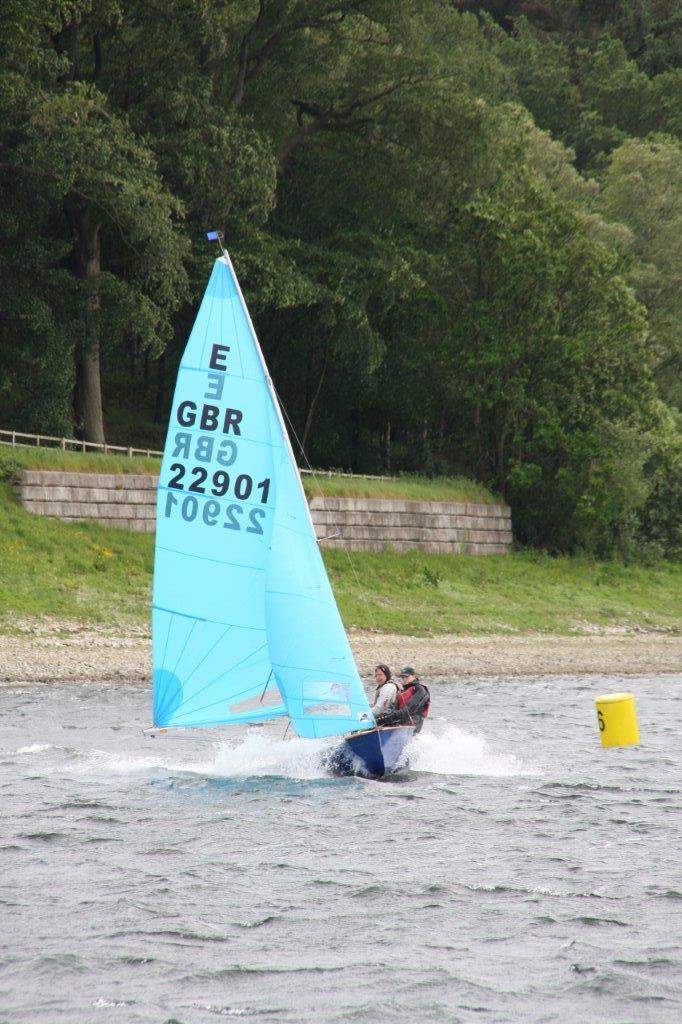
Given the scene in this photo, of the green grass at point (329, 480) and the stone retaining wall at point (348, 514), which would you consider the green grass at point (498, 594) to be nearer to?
the stone retaining wall at point (348, 514)

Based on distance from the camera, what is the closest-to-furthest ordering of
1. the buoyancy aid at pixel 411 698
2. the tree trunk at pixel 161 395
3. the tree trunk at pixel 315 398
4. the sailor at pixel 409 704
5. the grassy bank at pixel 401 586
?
the sailor at pixel 409 704
the buoyancy aid at pixel 411 698
the grassy bank at pixel 401 586
the tree trunk at pixel 315 398
the tree trunk at pixel 161 395

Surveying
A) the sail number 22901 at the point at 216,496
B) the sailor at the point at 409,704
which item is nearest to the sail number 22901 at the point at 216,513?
the sail number 22901 at the point at 216,496

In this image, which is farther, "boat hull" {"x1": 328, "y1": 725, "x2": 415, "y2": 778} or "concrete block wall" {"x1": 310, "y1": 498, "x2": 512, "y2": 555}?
"concrete block wall" {"x1": 310, "y1": 498, "x2": 512, "y2": 555}

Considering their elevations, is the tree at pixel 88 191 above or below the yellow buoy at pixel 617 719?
above

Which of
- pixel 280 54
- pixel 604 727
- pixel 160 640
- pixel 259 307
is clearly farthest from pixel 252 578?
pixel 280 54

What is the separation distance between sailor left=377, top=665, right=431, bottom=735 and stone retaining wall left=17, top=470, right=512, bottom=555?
514 inches

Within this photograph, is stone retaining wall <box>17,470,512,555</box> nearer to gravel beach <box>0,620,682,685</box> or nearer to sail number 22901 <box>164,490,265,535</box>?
gravel beach <box>0,620,682,685</box>

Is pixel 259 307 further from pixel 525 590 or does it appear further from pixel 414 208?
pixel 525 590

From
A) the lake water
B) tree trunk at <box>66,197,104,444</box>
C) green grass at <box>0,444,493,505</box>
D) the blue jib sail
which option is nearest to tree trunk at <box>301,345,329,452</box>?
green grass at <box>0,444,493,505</box>

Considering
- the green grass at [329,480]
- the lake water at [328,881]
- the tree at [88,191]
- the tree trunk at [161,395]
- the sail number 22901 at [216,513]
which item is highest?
the tree at [88,191]

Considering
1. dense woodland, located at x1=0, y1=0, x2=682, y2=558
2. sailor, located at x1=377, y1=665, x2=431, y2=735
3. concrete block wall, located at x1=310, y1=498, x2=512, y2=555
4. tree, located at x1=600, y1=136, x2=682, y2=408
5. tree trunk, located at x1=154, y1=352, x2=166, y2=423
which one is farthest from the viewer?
tree trunk, located at x1=154, y1=352, x2=166, y2=423

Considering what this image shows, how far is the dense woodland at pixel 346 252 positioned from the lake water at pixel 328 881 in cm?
2275

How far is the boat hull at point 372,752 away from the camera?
63.6ft

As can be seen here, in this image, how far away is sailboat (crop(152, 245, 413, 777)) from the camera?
744 inches
